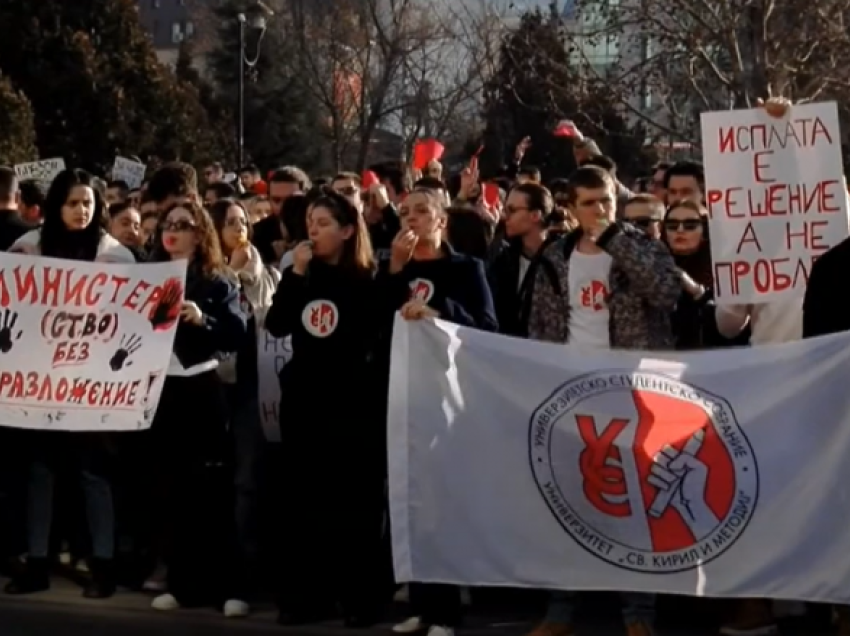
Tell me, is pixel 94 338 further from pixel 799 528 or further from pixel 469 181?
pixel 469 181

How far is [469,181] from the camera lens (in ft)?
36.6

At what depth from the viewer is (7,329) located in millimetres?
7379

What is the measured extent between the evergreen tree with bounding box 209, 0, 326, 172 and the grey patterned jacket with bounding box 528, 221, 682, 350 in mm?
33977

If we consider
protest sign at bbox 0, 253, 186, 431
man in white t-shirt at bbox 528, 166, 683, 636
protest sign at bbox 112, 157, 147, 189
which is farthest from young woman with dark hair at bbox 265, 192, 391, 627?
protest sign at bbox 112, 157, 147, 189

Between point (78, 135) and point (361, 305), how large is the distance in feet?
73.1

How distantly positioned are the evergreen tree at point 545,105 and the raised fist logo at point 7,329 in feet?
43.6

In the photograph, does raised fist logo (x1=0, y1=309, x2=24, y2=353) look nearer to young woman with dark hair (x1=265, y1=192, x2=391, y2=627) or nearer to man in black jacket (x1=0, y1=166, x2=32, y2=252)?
man in black jacket (x1=0, y1=166, x2=32, y2=252)

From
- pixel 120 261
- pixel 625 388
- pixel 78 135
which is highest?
pixel 78 135

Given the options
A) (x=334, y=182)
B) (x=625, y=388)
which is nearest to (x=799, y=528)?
(x=625, y=388)

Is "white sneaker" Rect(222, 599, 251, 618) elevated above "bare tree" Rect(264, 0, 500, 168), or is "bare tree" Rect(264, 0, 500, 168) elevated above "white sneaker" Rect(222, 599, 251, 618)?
"bare tree" Rect(264, 0, 500, 168)

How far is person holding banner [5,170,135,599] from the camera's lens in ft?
24.6

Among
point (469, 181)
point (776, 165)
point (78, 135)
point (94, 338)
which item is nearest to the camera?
point (776, 165)

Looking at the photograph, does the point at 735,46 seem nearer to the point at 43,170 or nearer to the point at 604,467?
the point at 43,170

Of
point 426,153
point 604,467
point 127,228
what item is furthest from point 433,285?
point 426,153
